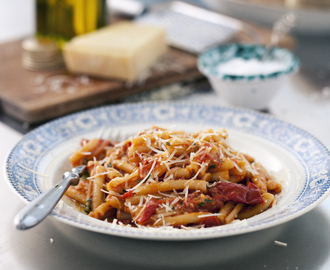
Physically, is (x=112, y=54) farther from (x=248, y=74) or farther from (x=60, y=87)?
(x=248, y=74)

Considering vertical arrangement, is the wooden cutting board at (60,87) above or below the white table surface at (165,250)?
below

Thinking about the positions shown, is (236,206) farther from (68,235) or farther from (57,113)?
(57,113)

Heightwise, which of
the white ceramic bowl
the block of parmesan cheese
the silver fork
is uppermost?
the silver fork

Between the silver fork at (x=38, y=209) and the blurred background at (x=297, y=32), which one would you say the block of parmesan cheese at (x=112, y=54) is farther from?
the silver fork at (x=38, y=209)

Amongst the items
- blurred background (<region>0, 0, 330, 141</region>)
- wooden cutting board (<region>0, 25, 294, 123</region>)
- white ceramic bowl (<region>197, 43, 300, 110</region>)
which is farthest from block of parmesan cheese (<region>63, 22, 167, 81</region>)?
white ceramic bowl (<region>197, 43, 300, 110</region>)

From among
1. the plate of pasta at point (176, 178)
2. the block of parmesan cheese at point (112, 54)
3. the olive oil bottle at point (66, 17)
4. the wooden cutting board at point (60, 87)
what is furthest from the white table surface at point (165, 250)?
the olive oil bottle at point (66, 17)

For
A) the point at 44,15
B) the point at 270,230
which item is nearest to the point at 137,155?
the point at 270,230

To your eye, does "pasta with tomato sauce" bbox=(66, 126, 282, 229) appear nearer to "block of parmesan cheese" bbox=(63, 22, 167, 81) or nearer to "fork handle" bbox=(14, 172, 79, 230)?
"fork handle" bbox=(14, 172, 79, 230)
